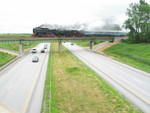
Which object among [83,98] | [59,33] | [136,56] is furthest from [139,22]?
[83,98]

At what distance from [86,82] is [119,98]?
728cm

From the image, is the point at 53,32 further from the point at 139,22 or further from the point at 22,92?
the point at 22,92

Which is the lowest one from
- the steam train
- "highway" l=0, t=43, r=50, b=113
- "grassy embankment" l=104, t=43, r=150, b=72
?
"highway" l=0, t=43, r=50, b=113

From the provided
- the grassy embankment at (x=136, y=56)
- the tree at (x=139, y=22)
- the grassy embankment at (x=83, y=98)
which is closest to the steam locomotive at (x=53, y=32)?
the grassy embankment at (x=136, y=56)

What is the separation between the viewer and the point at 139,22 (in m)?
71.6

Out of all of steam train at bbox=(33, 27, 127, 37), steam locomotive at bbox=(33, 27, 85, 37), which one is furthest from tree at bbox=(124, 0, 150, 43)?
steam locomotive at bbox=(33, 27, 85, 37)

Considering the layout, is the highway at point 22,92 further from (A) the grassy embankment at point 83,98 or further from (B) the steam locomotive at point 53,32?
(B) the steam locomotive at point 53,32

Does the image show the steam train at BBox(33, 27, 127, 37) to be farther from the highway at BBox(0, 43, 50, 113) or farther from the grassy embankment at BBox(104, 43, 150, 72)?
the highway at BBox(0, 43, 50, 113)

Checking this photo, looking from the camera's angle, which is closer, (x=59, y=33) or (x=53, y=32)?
(x=53, y=32)

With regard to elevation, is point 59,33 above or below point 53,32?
below

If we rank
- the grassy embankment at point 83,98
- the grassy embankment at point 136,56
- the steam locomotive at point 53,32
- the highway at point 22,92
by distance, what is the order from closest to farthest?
the grassy embankment at point 83,98
the highway at point 22,92
the grassy embankment at point 136,56
the steam locomotive at point 53,32

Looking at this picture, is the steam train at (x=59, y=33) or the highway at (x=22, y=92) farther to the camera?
the steam train at (x=59, y=33)

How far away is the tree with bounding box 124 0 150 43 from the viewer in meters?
70.6

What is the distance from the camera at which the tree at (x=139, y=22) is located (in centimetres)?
7057
